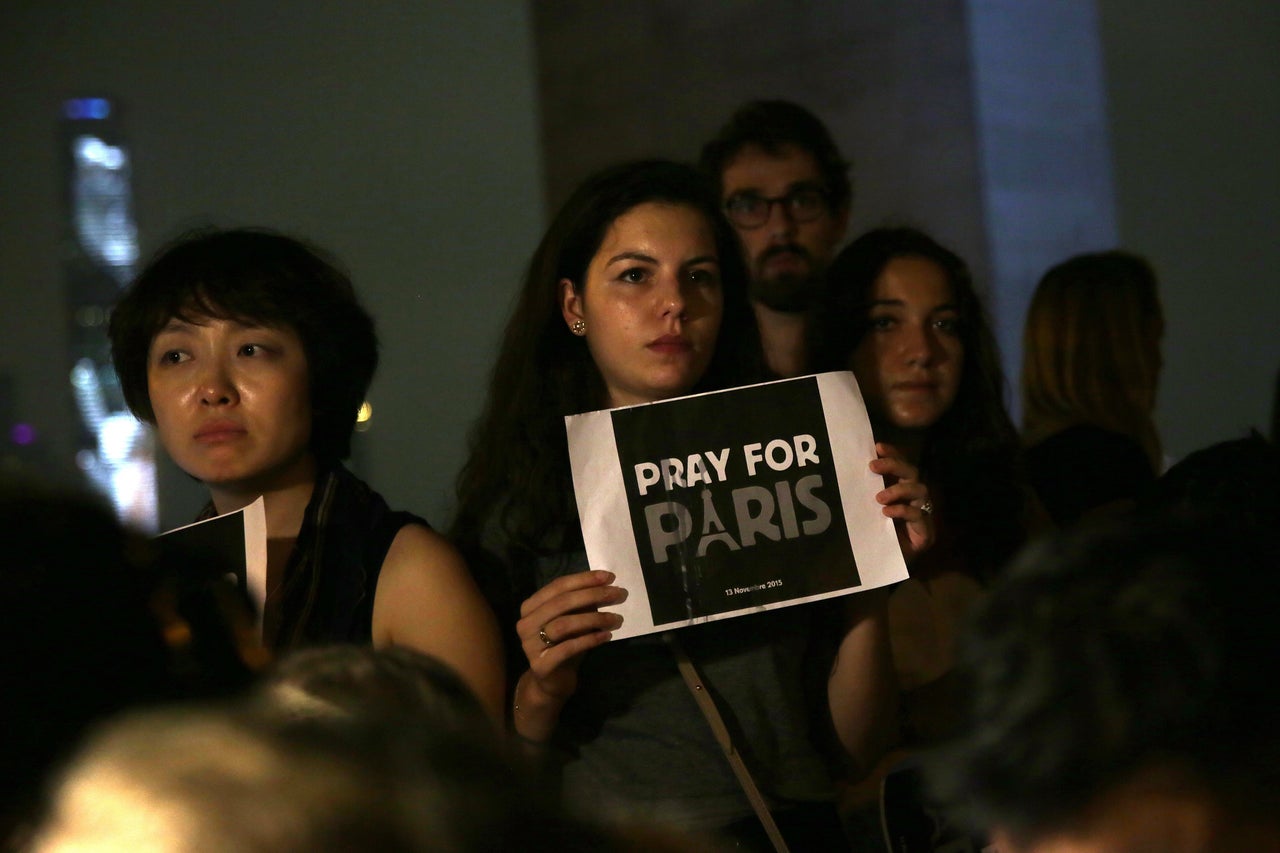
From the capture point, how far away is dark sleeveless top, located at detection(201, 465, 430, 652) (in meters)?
2.03

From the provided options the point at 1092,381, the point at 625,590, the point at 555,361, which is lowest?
the point at 625,590

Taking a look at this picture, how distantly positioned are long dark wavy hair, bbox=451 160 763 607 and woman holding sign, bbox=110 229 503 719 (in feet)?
0.68

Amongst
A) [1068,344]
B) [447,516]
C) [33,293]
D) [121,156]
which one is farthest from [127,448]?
[1068,344]

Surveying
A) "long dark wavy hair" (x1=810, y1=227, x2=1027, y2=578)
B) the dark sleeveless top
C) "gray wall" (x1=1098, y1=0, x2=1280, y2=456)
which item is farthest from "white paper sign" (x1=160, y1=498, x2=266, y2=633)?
"gray wall" (x1=1098, y1=0, x2=1280, y2=456)

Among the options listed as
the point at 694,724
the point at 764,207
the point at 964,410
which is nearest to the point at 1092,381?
the point at 964,410

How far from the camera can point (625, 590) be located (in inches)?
81.4

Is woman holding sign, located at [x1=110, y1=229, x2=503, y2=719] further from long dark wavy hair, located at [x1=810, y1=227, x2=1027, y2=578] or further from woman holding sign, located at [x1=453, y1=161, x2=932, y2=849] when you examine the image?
long dark wavy hair, located at [x1=810, y1=227, x2=1027, y2=578]

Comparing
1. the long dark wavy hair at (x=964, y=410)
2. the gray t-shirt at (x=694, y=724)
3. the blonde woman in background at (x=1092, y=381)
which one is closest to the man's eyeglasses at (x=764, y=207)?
the long dark wavy hair at (x=964, y=410)

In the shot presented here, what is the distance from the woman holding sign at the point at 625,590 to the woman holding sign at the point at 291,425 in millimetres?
166

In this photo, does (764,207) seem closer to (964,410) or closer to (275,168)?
(964,410)

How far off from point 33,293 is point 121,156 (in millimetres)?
456

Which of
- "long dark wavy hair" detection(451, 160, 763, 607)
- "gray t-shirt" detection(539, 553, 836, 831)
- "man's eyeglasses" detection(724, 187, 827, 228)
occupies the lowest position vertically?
"gray t-shirt" detection(539, 553, 836, 831)

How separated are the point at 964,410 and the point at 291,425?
135 cm

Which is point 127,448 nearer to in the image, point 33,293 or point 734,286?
point 33,293
